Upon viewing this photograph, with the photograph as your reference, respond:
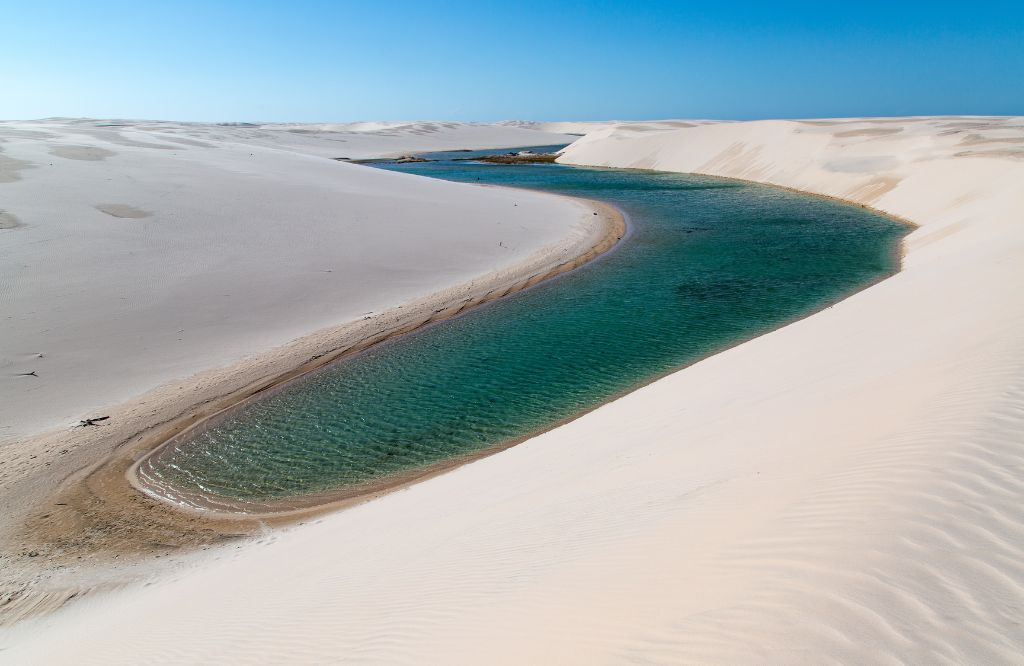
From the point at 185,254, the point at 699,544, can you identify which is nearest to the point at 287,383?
the point at 185,254

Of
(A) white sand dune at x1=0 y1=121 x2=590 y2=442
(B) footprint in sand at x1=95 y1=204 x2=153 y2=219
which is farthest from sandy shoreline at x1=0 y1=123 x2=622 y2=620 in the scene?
(B) footprint in sand at x1=95 y1=204 x2=153 y2=219

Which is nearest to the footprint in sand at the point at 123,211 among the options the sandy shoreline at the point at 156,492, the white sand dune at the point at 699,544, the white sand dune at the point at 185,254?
the white sand dune at the point at 185,254

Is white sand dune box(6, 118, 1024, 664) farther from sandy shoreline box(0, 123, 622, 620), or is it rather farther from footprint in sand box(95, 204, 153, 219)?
footprint in sand box(95, 204, 153, 219)

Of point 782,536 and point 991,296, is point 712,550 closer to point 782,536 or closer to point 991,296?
point 782,536

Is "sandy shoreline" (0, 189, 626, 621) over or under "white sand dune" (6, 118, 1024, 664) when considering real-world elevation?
under

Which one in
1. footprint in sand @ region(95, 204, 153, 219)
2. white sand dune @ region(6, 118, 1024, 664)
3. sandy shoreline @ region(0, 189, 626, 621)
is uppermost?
footprint in sand @ region(95, 204, 153, 219)

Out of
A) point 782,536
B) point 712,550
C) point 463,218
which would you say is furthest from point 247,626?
point 463,218
